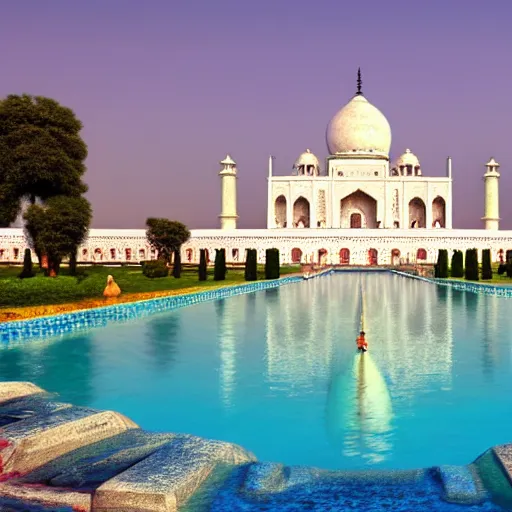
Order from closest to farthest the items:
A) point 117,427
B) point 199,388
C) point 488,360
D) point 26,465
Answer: point 26,465 < point 117,427 < point 199,388 < point 488,360

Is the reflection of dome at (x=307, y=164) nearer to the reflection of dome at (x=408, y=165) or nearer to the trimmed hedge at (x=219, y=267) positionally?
the reflection of dome at (x=408, y=165)

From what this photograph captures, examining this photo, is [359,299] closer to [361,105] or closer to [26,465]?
[26,465]

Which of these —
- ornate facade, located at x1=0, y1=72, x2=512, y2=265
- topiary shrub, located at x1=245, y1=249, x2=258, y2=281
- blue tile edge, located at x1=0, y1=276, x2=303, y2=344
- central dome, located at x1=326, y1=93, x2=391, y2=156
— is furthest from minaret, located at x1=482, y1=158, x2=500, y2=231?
blue tile edge, located at x1=0, y1=276, x2=303, y2=344

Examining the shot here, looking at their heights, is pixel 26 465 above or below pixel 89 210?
below

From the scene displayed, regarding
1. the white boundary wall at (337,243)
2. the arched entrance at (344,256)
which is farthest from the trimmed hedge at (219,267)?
the arched entrance at (344,256)

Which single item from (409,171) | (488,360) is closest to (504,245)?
(409,171)

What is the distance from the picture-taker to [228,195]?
36.6m

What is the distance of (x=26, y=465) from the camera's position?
3029mm

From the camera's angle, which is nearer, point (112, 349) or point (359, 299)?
point (112, 349)

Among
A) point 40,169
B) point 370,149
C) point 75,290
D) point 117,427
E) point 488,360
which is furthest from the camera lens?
point 370,149

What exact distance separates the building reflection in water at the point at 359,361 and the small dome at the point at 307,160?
27824 mm

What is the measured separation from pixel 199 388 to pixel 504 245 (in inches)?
1224

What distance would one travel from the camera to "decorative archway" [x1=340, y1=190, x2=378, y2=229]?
129 feet

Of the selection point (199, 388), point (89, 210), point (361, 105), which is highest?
point (361, 105)
